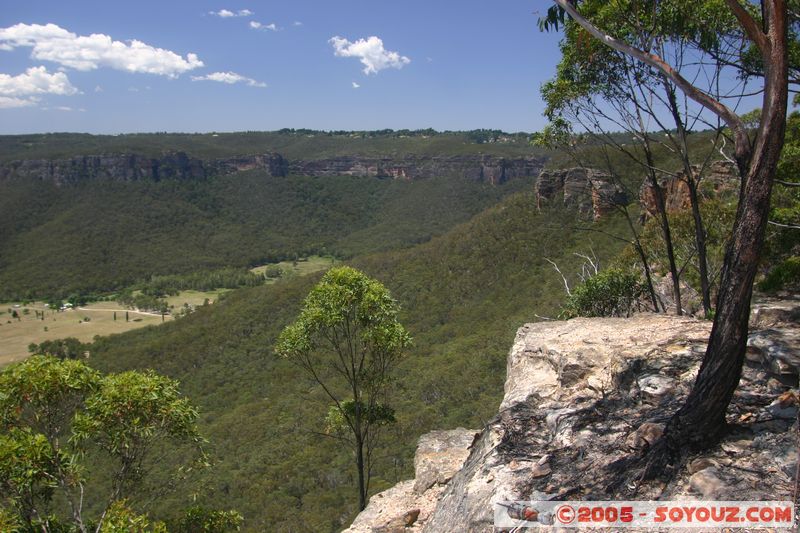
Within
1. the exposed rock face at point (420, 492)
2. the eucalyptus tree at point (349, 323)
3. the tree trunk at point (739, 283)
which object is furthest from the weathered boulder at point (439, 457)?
the tree trunk at point (739, 283)

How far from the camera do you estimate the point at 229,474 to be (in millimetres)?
30984

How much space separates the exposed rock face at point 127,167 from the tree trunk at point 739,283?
149 metres

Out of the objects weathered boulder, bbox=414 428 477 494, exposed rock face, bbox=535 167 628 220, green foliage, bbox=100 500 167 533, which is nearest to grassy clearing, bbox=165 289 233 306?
exposed rock face, bbox=535 167 628 220

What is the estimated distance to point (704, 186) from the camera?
20.8m

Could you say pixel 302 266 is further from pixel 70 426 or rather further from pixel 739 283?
pixel 739 283

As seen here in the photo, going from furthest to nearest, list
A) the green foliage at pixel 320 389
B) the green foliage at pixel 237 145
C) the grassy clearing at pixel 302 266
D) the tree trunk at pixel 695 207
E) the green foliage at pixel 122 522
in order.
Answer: the green foliage at pixel 237 145 < the grassy clearing at pixel 302 266 < the green foliage at pixel 320 389 < the tree trunk at pixel 695 207 < the green foliage at pixel 122 522

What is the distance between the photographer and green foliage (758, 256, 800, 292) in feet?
33.7

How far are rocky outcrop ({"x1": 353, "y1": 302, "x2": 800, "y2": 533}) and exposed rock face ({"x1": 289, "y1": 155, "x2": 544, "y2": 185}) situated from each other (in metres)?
112

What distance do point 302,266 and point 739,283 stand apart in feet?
399

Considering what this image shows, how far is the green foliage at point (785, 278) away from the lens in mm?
10266

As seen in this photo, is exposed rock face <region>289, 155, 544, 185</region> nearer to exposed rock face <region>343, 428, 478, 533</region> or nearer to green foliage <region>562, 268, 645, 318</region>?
green foliage <region>562, 268, 645, 318</region>

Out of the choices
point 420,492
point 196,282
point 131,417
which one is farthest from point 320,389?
point 196,282

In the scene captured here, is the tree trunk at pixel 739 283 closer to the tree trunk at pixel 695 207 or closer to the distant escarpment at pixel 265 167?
the tree trunk at pixel 695 207

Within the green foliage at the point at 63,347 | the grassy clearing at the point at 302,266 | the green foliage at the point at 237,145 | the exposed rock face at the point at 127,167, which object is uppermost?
the green foliage at the point at 237,145
